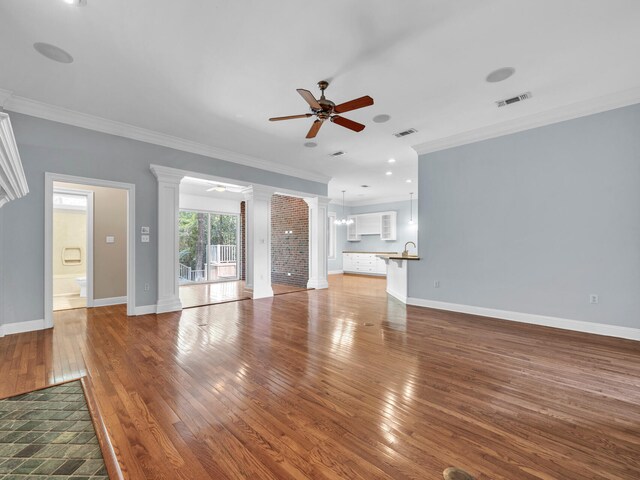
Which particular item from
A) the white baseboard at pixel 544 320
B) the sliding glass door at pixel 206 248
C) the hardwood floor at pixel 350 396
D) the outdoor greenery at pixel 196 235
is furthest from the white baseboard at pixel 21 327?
the white baseboard at pixel 544 320

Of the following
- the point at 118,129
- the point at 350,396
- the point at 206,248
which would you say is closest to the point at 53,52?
the point at 118,129

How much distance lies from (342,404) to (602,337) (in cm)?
378

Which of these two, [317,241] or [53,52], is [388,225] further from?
[53,52]

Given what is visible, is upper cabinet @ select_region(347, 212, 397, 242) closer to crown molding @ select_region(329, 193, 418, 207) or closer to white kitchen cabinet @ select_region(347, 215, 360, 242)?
white kitchen cabinet @ select_region(347, 215, 360, 242)

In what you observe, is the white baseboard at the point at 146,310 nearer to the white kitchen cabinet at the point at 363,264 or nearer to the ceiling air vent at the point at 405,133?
the ceiling air vent at the point at 405,133

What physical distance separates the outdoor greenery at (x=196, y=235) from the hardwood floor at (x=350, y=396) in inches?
191

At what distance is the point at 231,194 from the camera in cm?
924

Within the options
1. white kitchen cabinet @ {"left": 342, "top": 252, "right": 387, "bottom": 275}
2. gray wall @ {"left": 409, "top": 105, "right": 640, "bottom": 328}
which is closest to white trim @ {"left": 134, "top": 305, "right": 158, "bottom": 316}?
gray wall @ {"left": 409, "top": 105, "right": 640, "bottom": 328}

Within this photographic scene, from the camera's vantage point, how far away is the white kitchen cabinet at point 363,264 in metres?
10.9

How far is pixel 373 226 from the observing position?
455 inches

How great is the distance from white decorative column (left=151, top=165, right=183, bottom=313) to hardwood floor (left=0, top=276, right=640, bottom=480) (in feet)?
2.75

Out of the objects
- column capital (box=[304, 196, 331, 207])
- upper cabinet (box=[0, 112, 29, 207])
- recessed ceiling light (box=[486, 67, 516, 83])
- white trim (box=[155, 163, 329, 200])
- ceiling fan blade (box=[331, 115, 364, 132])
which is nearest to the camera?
upper cabinet (box=[0, 112, 29, 207])

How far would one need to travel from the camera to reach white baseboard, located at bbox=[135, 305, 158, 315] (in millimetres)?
4766

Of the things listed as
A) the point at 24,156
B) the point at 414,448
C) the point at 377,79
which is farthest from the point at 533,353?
the point at 24,156
